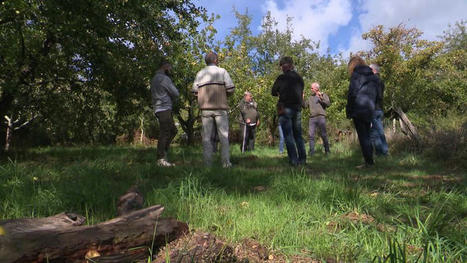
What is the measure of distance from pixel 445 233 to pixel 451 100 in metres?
26.0

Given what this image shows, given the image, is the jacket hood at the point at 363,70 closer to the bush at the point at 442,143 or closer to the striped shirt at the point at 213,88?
the bush at the point at 442,143

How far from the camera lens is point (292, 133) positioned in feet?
19.7

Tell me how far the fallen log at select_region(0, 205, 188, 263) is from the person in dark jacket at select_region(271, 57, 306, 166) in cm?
426

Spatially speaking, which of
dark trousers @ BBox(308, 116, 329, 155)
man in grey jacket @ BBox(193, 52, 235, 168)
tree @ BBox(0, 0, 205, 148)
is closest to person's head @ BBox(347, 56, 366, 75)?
man in grey jacket @ BBox(193, 52, 235, 168)

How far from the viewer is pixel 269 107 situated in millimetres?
18109

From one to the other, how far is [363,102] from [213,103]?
2.66 meters

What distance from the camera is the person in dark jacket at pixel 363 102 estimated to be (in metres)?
5.57

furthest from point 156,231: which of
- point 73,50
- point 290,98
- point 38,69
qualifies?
point 38,69

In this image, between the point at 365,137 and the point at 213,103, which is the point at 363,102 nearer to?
the point at 365,137

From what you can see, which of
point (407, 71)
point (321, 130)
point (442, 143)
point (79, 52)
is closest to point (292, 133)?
point (321, 130)

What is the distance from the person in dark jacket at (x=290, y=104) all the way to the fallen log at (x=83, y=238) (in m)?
4.26

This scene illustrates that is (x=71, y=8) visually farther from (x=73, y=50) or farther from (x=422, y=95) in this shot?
(x=422, y=95)

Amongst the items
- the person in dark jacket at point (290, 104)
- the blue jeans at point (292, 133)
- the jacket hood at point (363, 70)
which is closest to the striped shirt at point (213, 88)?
the person in dark jacket at point (290, 104)

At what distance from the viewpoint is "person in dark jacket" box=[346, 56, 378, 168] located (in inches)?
219
